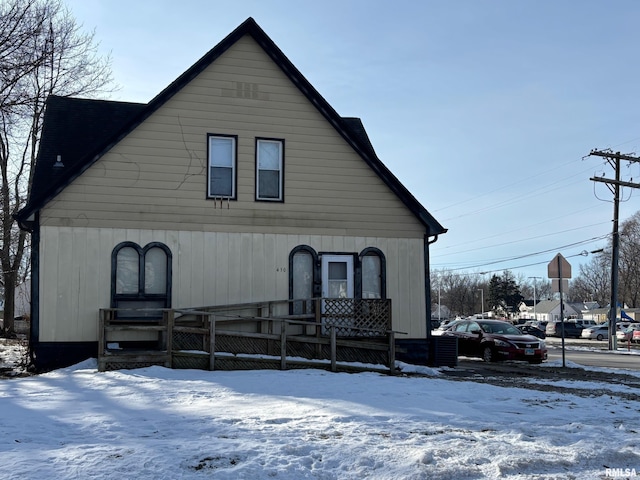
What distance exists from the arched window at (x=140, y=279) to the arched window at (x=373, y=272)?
4.90 metres

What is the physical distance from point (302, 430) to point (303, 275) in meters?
8.90

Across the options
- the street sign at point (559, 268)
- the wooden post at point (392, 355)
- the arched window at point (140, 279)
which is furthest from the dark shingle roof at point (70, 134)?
the street sign at point (559, 268)

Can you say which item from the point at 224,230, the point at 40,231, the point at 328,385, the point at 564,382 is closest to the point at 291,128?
the point at 224,230

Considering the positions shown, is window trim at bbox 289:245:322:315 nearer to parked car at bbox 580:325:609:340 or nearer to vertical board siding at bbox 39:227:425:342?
vertical board siding at bbox 39:227:425:342

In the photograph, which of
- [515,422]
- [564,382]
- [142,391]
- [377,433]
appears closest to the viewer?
[377,433]

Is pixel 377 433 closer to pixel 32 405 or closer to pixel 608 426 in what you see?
pixel 608 426

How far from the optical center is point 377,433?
7355 mm

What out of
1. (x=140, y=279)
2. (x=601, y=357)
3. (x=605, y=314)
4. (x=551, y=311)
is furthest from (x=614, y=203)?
(x=551, y=311)

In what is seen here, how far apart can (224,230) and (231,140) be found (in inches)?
89.5

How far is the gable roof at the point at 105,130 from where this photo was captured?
1465 cm

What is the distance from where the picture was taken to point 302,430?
292 inches

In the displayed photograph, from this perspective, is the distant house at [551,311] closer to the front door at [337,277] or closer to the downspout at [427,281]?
the downspout at [427,281]

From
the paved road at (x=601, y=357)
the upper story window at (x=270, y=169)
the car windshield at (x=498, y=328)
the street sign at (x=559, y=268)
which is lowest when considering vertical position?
the paved road at (x=601, y=357)

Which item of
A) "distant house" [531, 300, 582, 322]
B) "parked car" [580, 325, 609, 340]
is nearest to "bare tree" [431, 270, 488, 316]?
"distant house" [531, 300, 582, 322]
